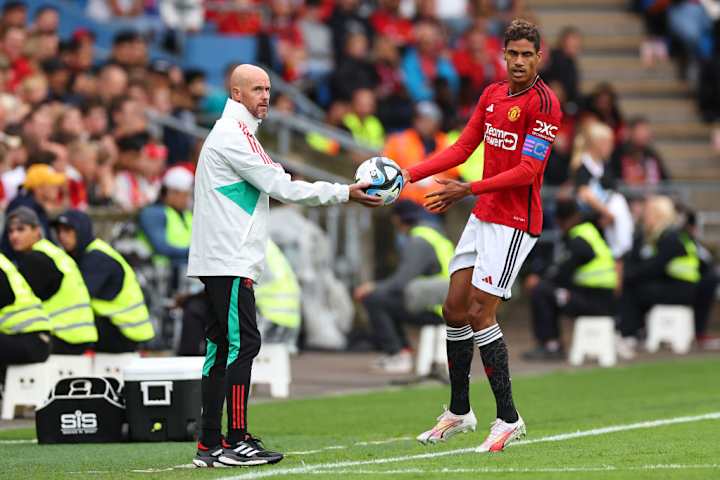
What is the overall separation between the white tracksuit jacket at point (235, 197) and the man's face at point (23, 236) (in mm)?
3701

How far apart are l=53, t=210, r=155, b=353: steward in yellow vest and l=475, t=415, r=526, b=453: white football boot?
177 inches

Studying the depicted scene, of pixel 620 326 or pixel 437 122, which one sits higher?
pixel 437 122

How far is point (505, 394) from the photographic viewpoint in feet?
33.9

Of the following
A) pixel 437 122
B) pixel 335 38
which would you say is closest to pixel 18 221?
pixel 437 122

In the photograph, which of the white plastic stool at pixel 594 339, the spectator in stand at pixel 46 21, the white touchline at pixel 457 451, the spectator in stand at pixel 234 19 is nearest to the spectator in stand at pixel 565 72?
the spectator in stand at pixel 234 19

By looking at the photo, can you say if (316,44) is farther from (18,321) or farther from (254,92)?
(254,92)

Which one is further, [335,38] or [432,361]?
[335,38]

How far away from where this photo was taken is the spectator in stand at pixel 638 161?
2392 centimetres

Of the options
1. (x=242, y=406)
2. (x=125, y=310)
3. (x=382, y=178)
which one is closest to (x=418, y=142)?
(x=125, y=310)

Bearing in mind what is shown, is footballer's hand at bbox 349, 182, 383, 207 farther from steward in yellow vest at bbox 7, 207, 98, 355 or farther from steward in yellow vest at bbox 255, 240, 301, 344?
steward in yellow vest at bbox 255, 240, 301, 344

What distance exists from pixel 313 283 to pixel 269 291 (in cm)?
426

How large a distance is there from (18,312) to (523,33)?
4.74m

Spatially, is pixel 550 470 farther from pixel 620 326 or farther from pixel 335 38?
pixel 335 38

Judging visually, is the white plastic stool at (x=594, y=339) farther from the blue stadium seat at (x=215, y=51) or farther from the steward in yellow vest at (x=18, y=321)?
the blue stadium seat at (x=215, y=51)
